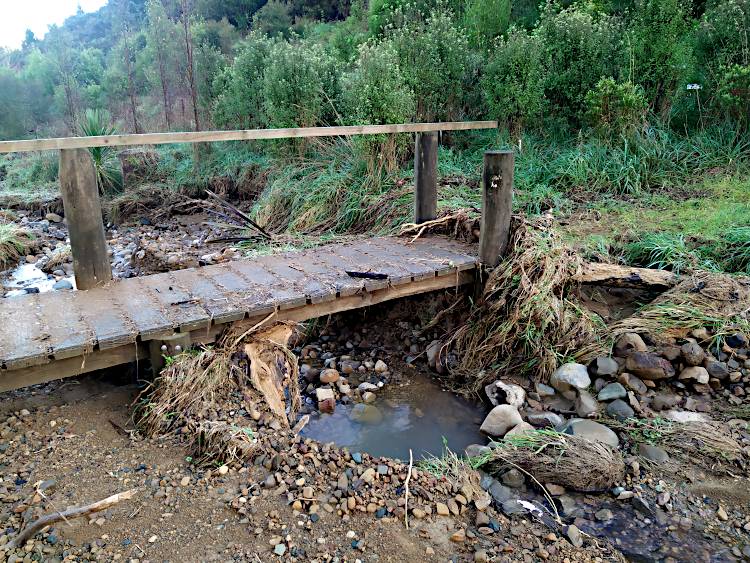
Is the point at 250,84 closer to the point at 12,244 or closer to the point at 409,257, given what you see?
the point at 12,244

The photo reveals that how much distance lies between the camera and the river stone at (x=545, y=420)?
147 inches

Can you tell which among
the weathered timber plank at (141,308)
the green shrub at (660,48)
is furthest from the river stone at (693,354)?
the green shrub at (660,48)

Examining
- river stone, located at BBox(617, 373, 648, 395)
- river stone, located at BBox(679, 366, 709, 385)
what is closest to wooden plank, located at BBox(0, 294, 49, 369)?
river stone, located at BBox(617, 373, 648, 395)

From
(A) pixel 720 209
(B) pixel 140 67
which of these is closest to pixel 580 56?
(A) pixel 720 209

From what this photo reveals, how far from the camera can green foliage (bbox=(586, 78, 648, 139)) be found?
→ 21.9ft

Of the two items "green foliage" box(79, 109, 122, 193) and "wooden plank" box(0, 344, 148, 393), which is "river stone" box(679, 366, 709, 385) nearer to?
"wooden plank" box(0, 344, 148, 393)

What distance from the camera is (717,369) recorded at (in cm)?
387

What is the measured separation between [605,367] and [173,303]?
2864 millimetres

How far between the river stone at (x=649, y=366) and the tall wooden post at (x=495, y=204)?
1164mm

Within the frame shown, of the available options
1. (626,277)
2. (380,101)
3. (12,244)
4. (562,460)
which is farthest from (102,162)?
(562,460)

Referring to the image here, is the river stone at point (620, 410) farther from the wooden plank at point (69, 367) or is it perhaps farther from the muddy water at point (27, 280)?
the muddy water at point (27, 280)

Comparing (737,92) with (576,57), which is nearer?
(737,92)

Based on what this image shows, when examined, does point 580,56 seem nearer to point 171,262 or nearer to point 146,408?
point 171,262

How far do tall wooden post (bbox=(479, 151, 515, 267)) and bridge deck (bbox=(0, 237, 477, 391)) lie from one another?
177mm
